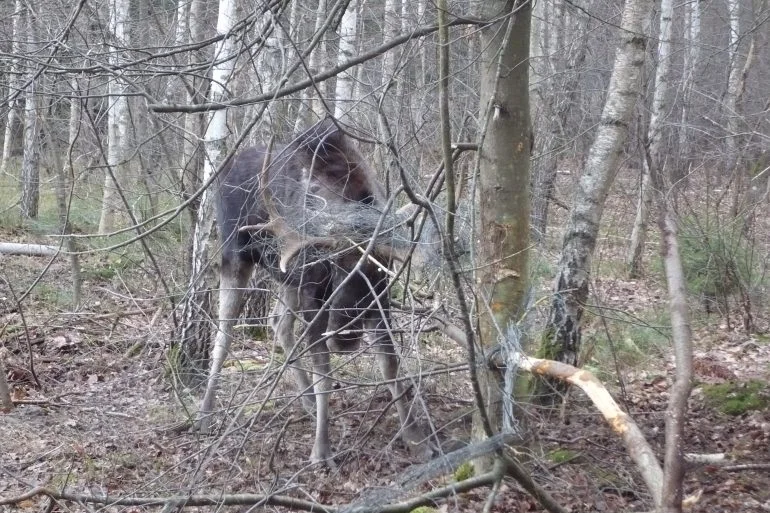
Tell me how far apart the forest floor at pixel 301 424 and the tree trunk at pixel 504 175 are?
50cm

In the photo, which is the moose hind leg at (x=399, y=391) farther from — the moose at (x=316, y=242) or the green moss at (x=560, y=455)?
the green moss at (x=560, y=455)

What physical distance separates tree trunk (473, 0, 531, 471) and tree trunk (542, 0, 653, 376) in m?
1.53

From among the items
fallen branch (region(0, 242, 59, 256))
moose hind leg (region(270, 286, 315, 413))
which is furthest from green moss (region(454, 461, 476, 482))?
fallen branch (region(0, 242, 59, 256))

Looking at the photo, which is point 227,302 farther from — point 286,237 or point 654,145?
point 654,145

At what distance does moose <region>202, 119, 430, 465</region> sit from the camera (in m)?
5.54

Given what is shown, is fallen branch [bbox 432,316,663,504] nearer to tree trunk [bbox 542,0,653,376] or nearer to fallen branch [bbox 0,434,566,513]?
fallen branch [bbox 0,434,566,513]

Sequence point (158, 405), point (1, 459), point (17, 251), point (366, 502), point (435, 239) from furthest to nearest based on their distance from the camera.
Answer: point (17, 251) → point (158, 405) → point (1, 459) → point (435, 239) → point (366, 502)

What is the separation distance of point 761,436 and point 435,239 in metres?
2.86

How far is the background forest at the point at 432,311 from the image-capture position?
397cm

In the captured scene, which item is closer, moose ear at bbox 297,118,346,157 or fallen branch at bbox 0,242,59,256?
moose ear at bbox 297,118,346,157

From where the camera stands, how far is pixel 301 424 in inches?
287

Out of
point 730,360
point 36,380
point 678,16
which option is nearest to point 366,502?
point 36,380

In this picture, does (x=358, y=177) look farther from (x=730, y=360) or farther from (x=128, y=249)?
(x=128, y=249)

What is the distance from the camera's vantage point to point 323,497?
5.68 meters
